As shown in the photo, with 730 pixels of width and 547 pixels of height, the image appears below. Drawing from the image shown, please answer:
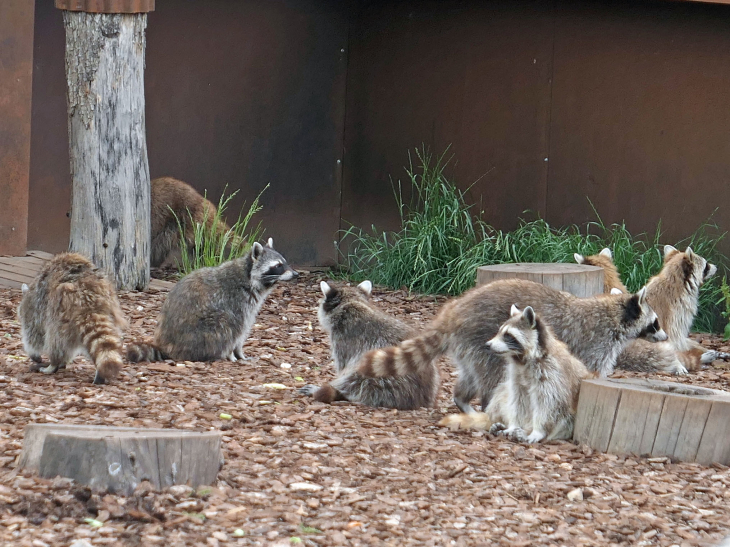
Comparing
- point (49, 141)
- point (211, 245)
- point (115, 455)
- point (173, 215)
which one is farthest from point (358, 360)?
point (49, 141)

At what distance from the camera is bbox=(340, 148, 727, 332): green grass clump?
33.0 feet

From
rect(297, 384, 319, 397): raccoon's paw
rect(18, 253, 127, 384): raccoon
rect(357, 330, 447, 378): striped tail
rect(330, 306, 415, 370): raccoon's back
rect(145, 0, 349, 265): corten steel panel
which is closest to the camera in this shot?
rect(357, 330, 447, 378): striped tail

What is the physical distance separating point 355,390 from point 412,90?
6.54 m

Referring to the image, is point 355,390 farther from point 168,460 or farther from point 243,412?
point 168,460

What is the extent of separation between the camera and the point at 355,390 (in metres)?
6.26

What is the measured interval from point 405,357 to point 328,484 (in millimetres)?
1360

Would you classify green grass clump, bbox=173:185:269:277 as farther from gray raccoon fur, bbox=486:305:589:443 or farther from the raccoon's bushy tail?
gray raccoon fur, bbox=486:305:589:443

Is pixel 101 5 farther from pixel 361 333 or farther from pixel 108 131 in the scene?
pixel 361 333

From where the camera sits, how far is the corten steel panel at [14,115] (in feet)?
32.8

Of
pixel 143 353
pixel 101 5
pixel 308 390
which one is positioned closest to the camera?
pixel 308 390

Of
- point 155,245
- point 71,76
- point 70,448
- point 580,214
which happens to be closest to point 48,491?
point 70,448

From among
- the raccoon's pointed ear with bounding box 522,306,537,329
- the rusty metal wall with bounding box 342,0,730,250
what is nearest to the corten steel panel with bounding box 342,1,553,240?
the rusty metal wall with bounding box 342,0,730,250

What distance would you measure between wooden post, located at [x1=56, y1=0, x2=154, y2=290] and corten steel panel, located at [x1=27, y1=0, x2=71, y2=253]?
5.06ft

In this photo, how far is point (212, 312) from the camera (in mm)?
7309
